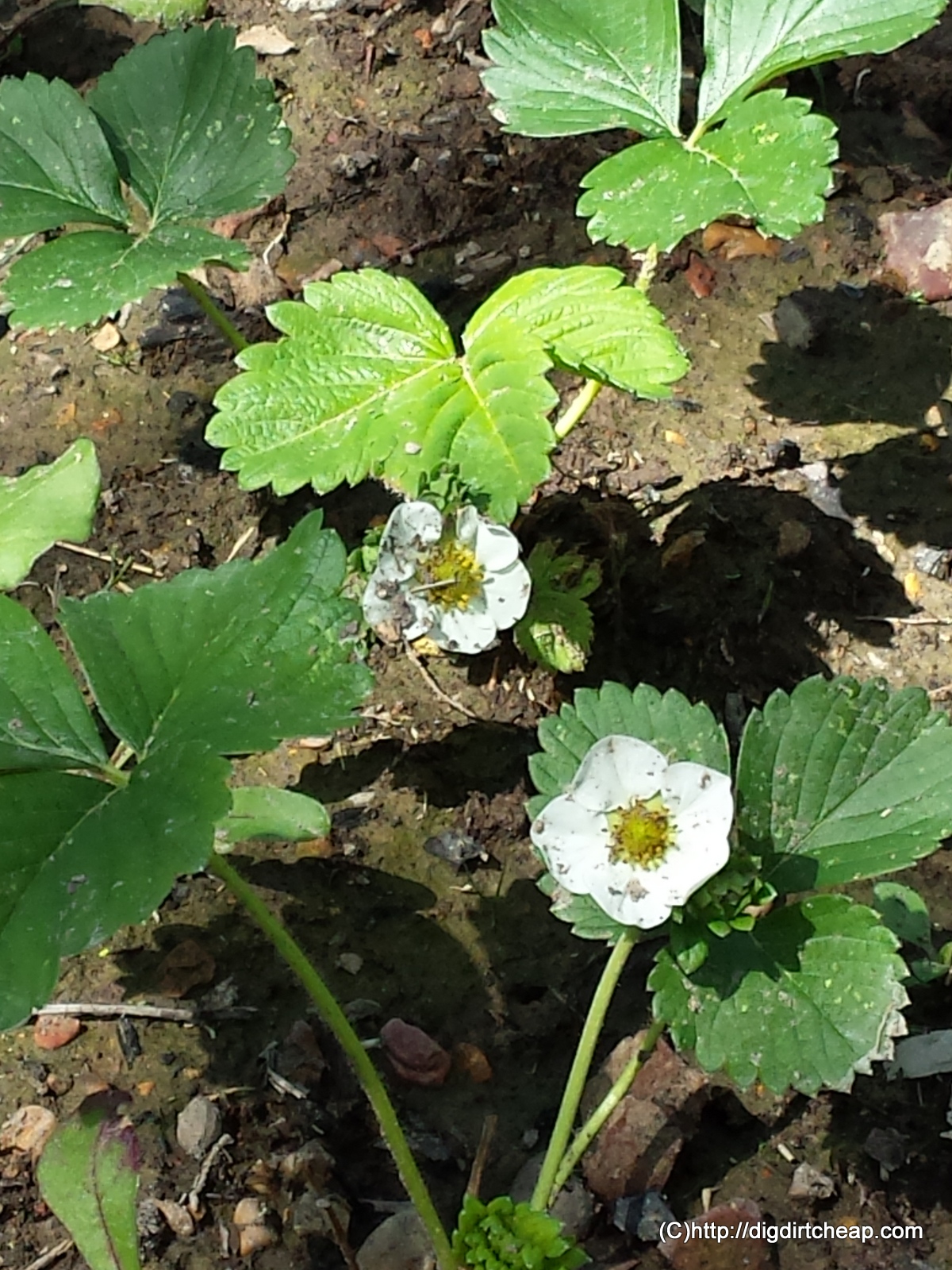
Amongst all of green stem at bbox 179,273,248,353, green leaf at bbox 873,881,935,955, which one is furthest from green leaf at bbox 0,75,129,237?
green leaf at bbox 873,881,935,955

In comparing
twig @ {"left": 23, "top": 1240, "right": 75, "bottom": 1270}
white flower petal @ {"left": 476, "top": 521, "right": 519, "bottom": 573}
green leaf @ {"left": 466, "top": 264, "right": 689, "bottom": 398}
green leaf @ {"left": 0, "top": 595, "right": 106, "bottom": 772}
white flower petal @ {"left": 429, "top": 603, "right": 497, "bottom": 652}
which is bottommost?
twig @ {"left": 23, "top": 1240, "right": 75, "bottom": 1270}

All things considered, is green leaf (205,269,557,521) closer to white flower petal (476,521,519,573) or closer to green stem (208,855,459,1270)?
white flower petal (476,521,519,573)

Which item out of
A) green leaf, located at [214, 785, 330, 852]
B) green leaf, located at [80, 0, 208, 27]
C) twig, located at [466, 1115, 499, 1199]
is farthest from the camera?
green leaf, located at [80, 0, 208, 27]

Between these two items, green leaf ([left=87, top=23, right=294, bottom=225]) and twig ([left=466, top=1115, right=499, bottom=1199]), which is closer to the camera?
twig ([left=466, top=1115, right=499, bottom=1199])

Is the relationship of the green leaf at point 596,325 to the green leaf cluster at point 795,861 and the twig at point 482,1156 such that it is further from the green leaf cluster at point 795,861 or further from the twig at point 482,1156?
the twig at point 482,1156

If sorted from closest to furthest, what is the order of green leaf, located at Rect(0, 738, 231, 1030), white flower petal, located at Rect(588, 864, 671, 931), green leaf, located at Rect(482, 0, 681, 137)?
green leaf, located at Rect(0, 738, 231, 1030), white flower petal, located at Rect(588, 864, 671, 931), green leaf, located at Rect(482, 0, 681, 137)

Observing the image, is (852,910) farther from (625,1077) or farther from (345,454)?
(345,454)
